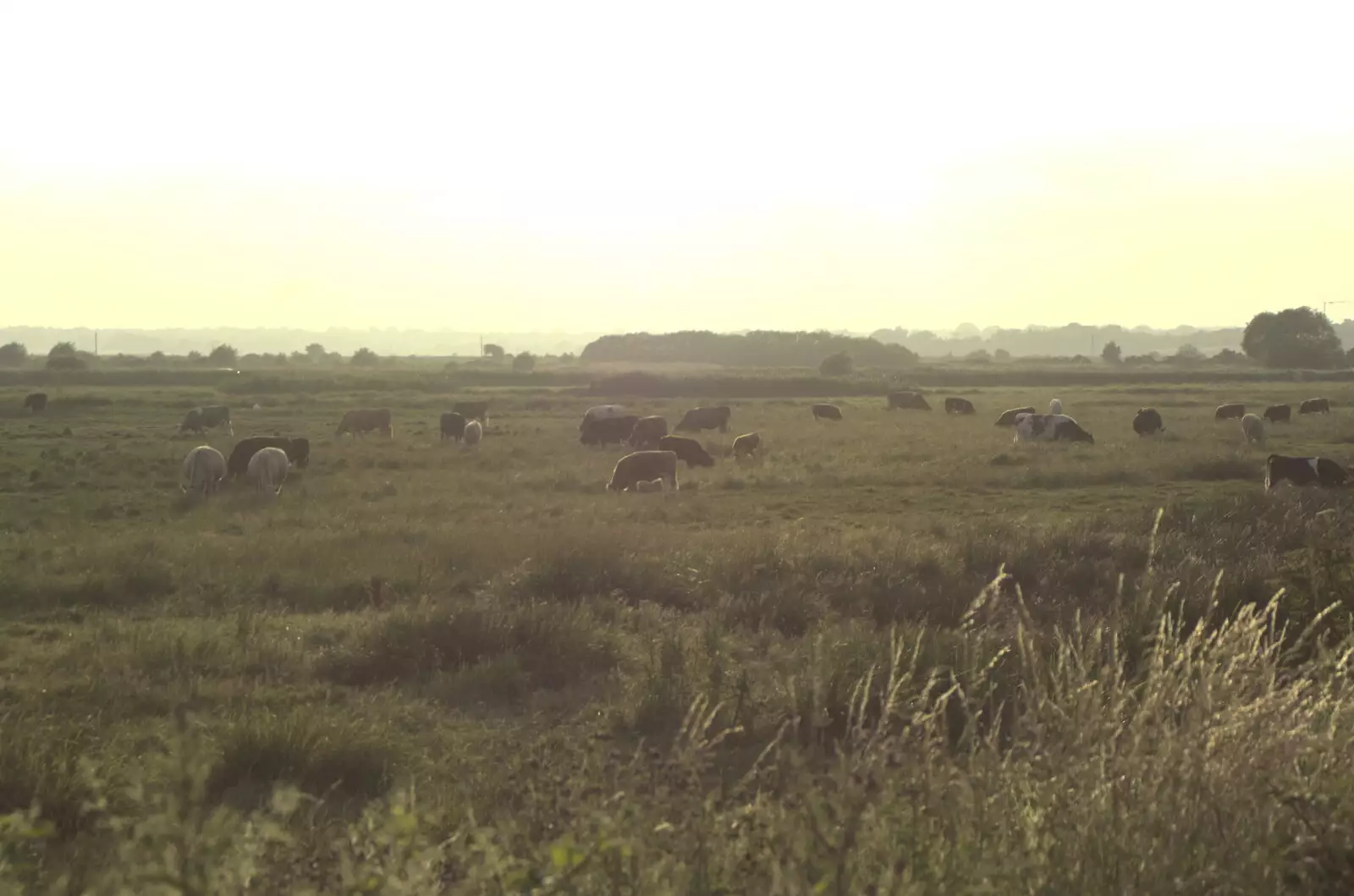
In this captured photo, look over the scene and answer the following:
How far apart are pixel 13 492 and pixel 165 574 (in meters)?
11.7

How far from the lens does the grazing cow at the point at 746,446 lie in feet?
89.6

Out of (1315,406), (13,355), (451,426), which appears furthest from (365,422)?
(13,355)

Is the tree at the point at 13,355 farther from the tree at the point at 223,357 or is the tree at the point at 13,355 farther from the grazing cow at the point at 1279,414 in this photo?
the grazing cow at the point at 1279,414

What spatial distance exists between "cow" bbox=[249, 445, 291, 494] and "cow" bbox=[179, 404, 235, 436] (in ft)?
46.6

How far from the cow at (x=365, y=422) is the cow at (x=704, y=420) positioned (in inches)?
398

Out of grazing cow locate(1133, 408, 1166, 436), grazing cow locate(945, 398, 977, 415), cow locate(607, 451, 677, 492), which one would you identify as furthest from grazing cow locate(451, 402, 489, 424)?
grazing cow locate(1133, 408, 1166, 436)

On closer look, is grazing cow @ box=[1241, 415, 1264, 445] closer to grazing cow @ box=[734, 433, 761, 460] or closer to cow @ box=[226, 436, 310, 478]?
grazing cow @ box=[734, 433, 761, 460]

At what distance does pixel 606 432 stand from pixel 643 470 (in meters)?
9.66

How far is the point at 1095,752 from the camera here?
414cm

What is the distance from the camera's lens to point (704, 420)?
3675 cm

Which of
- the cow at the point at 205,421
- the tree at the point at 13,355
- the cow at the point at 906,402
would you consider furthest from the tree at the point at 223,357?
the cow at the point at 906,402

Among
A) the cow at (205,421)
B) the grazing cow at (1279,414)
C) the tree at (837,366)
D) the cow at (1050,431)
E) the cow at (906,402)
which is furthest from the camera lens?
the tree at (837,366)

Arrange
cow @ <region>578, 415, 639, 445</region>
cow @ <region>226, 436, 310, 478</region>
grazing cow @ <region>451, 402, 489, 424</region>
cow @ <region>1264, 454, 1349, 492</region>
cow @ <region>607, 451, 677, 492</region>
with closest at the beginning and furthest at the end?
cow @ <region>1264, 454, 1349, 492</region>
cow @ <region>607, 451, 677, 492</region>
cow @ <region>226, 436, 310, 478</region>
cow @ <region>578, 415, 639, 445</region>
grazing cow @ <region>451, 402, 489, 424</region>

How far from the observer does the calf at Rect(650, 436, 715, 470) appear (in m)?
25.3
